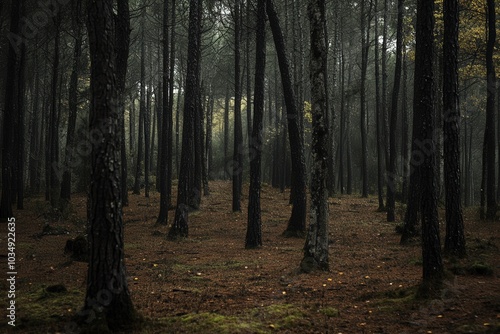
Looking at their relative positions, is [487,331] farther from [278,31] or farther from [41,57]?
[41,57]

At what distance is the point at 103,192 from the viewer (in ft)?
14.7

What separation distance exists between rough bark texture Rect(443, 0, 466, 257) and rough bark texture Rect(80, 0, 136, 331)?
20.3 feet

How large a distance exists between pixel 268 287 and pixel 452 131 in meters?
4.60

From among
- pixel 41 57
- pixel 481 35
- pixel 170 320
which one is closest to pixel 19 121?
pixel 41 57

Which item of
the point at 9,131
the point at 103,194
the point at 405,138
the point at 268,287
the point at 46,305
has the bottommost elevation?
the point at 268,287

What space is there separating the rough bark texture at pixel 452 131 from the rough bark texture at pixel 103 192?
6.19 metres

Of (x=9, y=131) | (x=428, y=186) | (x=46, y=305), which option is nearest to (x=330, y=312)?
(x=428, y=186)

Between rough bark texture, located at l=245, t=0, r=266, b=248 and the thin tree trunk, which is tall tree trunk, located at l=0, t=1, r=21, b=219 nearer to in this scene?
rough bark texture, located at l=245, t=0, r=266, b=248

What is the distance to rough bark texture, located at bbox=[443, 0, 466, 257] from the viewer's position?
770 cm

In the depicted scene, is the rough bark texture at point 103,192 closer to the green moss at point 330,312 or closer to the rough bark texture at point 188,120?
the green moss at point 330,312

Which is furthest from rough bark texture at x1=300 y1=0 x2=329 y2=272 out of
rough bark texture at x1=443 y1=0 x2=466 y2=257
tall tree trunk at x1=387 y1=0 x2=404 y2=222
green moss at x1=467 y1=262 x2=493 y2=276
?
tall tree trunk at x1=387 y1=0 x2=404 y2=222

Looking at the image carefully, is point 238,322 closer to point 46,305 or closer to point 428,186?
point 46,305

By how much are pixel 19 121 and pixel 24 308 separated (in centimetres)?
1416

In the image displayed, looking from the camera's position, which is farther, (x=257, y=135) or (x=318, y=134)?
(x=257, y=135)
